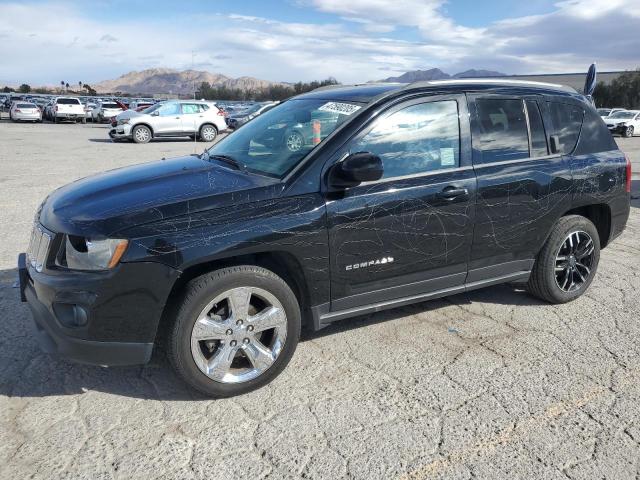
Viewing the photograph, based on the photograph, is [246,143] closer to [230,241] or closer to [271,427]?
[230,241]

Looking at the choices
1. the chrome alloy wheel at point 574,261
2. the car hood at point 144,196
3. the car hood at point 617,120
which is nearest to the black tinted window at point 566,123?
the chrome alloy wheel at point 574,261

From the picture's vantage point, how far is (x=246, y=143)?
13.5ft

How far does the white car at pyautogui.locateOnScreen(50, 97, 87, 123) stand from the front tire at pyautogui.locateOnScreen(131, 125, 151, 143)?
1658cm

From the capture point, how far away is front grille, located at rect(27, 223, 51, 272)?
120 inches

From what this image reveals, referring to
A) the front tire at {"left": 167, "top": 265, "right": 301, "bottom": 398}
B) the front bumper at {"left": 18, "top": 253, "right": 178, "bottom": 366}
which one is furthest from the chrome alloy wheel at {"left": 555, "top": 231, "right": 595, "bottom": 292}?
the front bumper at {"left": 18, "top": 253, "right": 178, "bottom": 366}

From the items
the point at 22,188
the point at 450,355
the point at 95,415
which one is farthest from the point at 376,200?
the point at 22,188

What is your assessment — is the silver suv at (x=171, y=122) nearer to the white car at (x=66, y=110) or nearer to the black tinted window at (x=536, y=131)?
the white car at (x=66, y=110)

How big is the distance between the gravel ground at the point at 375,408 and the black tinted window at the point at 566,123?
1373mm

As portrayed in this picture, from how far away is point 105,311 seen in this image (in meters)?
2.83

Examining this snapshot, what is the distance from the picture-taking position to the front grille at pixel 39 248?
3.05m

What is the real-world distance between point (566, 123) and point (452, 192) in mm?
1494

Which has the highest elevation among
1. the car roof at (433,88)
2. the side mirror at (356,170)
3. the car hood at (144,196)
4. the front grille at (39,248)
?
the car roof at (433,88)

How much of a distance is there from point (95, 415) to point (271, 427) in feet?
3.22

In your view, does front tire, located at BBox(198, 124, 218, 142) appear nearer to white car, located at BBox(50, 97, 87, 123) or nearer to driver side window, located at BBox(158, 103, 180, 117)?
driver side window, located at BBox(158, 103, 180, 117)
